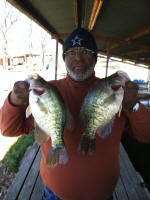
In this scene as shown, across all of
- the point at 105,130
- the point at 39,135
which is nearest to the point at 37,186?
the point at 39,135

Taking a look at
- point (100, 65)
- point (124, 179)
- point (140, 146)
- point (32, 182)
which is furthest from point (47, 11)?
point (100, 65)

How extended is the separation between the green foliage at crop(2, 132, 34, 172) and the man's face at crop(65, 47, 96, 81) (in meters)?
3.07

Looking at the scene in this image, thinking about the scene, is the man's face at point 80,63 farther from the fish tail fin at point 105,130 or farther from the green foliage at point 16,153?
the green foliage at point 16,153

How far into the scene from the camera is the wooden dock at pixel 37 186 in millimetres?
2389

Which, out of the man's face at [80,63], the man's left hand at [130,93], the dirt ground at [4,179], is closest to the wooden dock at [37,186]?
the dirt ground at [4,179]

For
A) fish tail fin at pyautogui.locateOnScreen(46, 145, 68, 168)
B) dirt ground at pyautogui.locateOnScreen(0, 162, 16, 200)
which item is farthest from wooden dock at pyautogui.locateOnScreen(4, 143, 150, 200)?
fish tail fin at pyautogui.locateOnScreen(46, 145, 68, 168)

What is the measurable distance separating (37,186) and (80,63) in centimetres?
193

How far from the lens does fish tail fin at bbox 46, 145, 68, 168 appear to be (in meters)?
1.32

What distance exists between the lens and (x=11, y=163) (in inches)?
157

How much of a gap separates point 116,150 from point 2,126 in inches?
42.2

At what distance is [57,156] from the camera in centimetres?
132

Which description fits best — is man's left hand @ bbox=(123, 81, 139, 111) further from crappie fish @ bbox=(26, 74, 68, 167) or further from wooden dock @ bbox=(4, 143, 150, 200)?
wooden dock @ bbox=(4, 143, 150, 200)

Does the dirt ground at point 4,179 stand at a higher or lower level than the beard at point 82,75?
lower

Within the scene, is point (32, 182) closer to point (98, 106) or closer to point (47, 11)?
point (98, 106)
